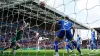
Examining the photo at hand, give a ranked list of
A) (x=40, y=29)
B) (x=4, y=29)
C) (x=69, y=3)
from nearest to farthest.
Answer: (x=69, y=3)
(x=4, y=29)
(x=40, y=29)

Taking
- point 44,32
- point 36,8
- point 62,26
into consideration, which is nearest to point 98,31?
point 44,32

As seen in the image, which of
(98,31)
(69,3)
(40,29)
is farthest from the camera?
(98,31)

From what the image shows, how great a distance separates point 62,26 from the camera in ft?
19.5

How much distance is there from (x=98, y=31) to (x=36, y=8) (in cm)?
1629

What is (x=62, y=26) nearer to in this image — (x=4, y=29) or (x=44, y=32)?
(x=4, y=29)

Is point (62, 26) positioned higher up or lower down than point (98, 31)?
higher up

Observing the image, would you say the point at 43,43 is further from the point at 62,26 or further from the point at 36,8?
the point at 62,26

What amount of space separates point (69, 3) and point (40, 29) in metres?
14.6

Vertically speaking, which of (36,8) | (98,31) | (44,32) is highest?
(36,8)

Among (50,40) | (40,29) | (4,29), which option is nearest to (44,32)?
(40,29)

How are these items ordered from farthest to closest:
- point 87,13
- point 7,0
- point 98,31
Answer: point 98,31 → point 7,0 → point 87,13

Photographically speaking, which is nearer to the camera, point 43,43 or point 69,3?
point 69,3

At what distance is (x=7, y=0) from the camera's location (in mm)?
14867

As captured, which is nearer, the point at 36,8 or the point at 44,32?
the point at 36,8
